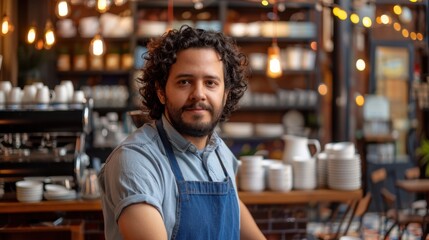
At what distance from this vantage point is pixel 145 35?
8367 millimetres

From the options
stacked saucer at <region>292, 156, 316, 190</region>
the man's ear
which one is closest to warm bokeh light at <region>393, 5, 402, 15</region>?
stacked saucer at <region>292, 156, 316, 190</region>

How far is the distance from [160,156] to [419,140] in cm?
818

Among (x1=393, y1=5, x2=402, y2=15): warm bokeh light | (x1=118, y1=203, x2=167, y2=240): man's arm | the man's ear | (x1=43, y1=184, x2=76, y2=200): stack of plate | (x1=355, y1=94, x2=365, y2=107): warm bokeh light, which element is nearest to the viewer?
(x1=118, y1=203, x2=167, y2=240): man's arm

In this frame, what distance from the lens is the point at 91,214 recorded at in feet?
14.1

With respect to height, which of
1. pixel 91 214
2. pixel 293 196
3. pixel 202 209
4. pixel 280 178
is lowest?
pixel 91 214

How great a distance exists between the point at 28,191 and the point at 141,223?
8.47 ft

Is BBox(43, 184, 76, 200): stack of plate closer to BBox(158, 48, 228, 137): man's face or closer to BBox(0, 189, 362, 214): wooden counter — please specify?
BBox(0, 189, 362, 214): wooden counter

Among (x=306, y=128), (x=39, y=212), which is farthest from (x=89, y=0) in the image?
(x=39, y=212)

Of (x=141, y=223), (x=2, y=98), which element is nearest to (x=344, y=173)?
(x=2, y=98)

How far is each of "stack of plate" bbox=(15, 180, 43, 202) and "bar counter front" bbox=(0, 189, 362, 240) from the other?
44mm

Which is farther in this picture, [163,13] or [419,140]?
[419,140]

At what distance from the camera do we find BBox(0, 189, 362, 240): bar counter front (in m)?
4.09

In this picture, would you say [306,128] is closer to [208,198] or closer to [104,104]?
[104,104]

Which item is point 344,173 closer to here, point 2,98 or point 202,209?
point 2,98
